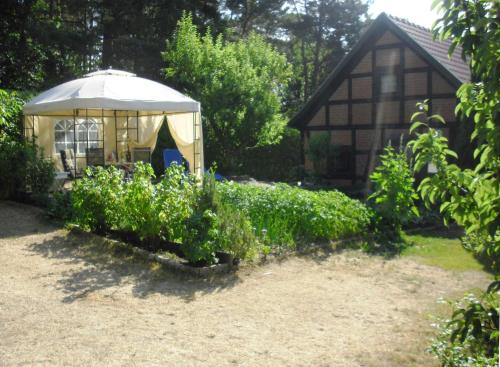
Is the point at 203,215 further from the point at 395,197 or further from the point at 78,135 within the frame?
the point at 78,135

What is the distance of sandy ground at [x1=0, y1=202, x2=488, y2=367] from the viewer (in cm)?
421

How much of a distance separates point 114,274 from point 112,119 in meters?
12.4

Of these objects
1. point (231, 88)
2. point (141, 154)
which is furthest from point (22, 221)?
point (231, 88)

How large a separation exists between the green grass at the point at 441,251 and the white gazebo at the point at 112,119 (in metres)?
5.27

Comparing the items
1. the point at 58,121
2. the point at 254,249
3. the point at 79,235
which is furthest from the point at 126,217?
the point at 58,121

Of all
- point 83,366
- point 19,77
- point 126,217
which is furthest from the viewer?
point 19,77

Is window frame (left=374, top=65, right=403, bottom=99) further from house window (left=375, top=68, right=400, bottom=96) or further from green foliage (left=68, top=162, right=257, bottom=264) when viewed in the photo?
green foliage (left=68, top=162, right=257, bottom=264)

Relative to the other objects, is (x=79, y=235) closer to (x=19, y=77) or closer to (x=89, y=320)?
(x=89, y=320)

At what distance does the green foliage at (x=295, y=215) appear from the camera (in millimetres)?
8109

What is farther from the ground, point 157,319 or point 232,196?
point 232,196

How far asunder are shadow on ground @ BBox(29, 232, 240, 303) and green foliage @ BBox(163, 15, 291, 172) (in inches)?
361

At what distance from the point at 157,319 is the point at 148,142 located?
12.3m

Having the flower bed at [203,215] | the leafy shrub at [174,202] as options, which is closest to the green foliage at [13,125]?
the flower bed at [203,215]

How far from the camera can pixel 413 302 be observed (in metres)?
5.88
